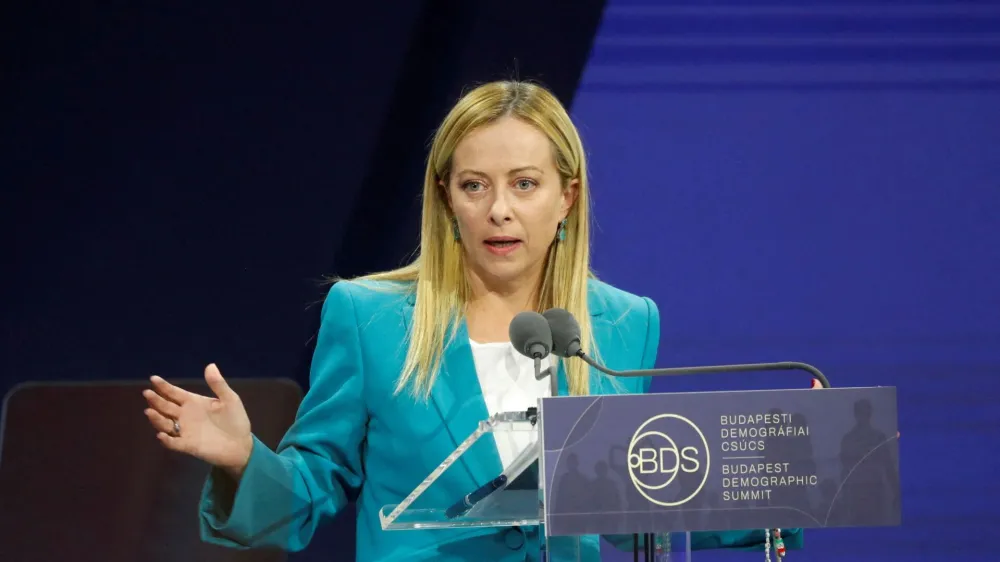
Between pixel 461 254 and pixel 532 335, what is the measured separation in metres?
0.71

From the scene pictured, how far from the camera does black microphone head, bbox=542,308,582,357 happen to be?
1.49 m

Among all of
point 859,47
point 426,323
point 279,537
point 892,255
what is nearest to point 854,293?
point 892,255

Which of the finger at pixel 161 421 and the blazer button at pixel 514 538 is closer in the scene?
the finger at pixel 161 421

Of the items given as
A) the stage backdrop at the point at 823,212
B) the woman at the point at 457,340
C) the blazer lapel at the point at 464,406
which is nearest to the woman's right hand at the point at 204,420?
the woman at the point at 457,340

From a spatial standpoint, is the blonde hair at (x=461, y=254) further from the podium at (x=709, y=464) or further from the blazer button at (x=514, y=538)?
the podium at (x=709, y=464)

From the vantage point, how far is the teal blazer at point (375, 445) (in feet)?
5.86

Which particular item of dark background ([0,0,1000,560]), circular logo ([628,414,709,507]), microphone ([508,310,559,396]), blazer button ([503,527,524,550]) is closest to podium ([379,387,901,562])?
circular logo ([628,414,709,507])

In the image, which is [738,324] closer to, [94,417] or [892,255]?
[892,255]

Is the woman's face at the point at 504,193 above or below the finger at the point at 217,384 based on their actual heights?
above

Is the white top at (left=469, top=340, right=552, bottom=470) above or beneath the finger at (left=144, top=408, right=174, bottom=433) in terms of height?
above

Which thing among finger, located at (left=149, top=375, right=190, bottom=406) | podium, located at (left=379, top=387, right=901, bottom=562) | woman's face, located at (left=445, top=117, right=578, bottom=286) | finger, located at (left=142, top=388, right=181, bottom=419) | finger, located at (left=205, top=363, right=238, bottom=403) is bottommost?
podium, located at (left=379, top=387, right=901, bottom=562)

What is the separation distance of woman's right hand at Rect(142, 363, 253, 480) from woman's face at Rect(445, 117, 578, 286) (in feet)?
1.89

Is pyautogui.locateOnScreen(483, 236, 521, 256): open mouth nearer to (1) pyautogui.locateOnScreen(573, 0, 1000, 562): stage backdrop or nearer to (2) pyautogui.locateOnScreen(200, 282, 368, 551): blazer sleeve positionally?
(2) pyautogui.locateOnScreen(200, 282, 368, 551): blazer sleeve

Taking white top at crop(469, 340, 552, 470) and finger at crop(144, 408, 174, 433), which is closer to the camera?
finger at crop(144, 408, 174, 433)
